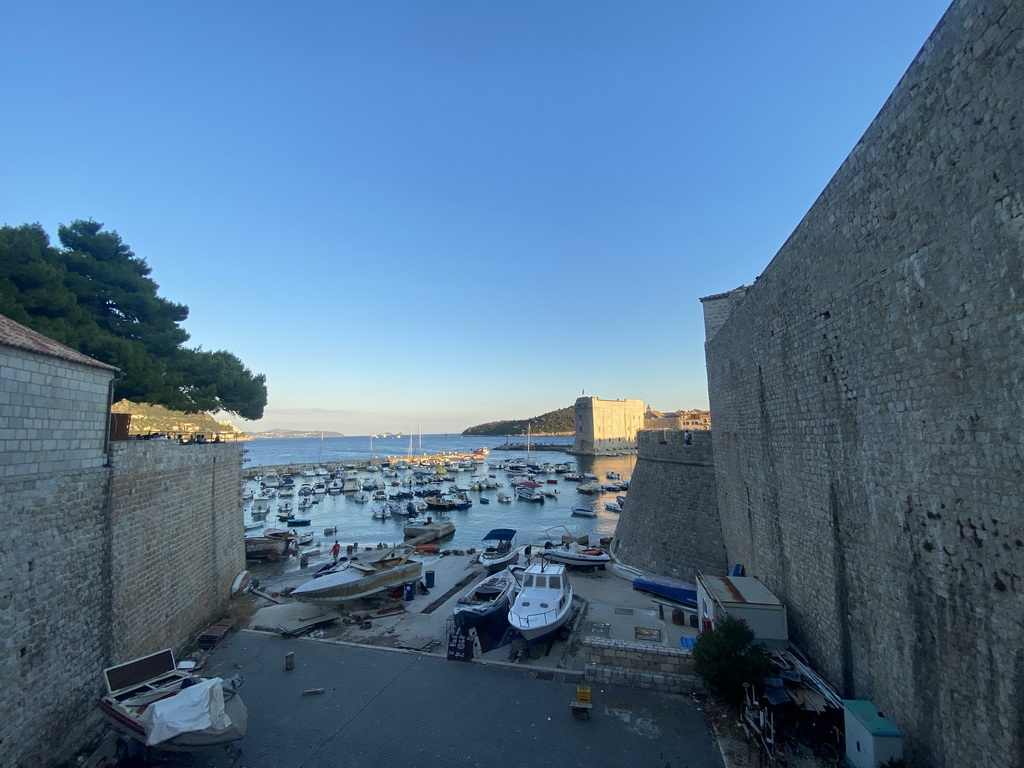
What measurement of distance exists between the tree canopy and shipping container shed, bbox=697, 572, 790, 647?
1767cm

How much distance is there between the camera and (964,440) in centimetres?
491

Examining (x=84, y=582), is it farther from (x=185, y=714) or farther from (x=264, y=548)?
(x=264, y=548)

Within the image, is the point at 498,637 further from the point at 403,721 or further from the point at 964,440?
the point at 964,440

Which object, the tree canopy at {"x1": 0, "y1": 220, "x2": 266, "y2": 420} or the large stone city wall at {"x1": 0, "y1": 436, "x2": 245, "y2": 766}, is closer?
the large stone city wall at {"x1": 0, "y1": 436, "x2": 245, "y2": 766}

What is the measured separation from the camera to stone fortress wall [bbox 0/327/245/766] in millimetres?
6742

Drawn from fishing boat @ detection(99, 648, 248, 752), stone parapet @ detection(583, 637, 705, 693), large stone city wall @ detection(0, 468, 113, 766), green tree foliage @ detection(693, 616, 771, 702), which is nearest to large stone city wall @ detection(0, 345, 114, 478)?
large stone city wall @ detection(0, 468, 113, 766)

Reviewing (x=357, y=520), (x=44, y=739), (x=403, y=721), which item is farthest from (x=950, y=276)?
(x=357, y=520)

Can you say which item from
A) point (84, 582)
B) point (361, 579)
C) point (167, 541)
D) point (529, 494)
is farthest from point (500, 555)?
point (529, 494)

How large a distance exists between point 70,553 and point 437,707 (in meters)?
6.94

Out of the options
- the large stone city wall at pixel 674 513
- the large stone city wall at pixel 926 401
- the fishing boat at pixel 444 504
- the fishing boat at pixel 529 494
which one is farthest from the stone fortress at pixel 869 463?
the fishing boat at pixel 529 494

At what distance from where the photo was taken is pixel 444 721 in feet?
26.3

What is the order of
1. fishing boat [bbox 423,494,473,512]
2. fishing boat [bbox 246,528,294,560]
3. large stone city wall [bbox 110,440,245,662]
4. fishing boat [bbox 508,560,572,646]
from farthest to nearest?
1. fishing boat [bbox 423,494,473,512]
2. fishing boat [bbox 246,528,294,560]
3. fishing boat [bbox 508,560,572,646]
4. large stone city wall [bbox 110,440,245,662]

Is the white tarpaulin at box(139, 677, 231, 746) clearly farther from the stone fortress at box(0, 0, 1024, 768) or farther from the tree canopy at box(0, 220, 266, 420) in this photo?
the tree canopy at box(0, 220, 266, 420)

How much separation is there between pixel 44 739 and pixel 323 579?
7.45m
